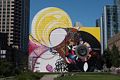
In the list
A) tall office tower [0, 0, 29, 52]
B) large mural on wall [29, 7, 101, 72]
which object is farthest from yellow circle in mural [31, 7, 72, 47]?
tall office tower [0, 0, 29, 52]

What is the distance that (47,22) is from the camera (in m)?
146

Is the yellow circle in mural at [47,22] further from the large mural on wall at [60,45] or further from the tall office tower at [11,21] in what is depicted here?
the tall office tower at [11,21]

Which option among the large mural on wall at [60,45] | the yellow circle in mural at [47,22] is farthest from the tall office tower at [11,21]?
the large mural on wall at [60,45]

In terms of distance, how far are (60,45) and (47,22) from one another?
11728mm

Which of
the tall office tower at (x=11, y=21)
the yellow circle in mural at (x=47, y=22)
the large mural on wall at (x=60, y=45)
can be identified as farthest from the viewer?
the tall office tower at (x=11, y=21)

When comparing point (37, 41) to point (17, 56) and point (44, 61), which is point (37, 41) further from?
point (17, 56)

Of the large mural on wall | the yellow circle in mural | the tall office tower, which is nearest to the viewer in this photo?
the large mural on wall

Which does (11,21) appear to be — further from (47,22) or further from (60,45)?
(60,45)

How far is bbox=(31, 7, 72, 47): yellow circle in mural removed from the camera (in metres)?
144

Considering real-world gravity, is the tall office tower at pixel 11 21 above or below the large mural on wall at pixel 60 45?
above

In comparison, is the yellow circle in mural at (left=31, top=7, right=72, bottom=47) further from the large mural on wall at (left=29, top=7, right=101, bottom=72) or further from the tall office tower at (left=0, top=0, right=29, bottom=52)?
the tall office tower at (left=0, top=0, right=29, bottom=52)

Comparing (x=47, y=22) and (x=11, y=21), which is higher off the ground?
(x=11, y=21)

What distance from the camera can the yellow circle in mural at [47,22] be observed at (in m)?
144

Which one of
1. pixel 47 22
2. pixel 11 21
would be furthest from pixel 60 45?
pixel 11 21
